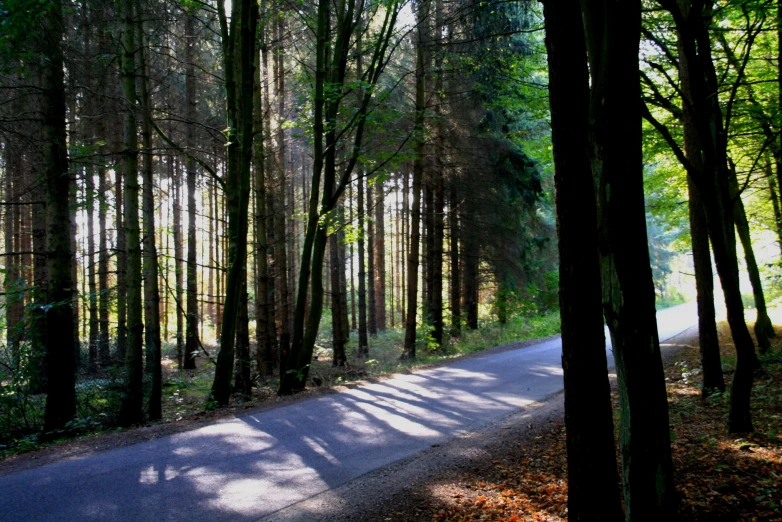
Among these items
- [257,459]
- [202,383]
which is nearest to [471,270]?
[202,383]

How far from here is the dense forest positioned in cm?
384

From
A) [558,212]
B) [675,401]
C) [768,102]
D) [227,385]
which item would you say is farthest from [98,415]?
[768,102]

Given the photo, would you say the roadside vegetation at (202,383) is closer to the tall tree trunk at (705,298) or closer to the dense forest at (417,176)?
the dense forest at (417,176)

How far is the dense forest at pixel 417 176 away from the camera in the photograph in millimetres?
3836

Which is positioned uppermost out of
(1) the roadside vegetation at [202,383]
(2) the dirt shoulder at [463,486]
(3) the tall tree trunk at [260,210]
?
(3) the tall tree trunk at [260,210]

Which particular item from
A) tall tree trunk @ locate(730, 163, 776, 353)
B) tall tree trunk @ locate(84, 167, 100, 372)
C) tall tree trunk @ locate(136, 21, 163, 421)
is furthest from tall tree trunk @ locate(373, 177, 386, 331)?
tall tree trunk @ locate(730, 163, 776, 353)

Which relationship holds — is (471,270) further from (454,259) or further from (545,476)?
(545,476)

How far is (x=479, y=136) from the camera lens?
56.7 ft

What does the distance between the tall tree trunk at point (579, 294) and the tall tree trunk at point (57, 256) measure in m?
8.62

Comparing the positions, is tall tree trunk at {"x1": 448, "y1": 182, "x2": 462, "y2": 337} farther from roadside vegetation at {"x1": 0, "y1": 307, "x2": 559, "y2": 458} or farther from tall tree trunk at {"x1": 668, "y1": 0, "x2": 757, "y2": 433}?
tall tree trunk at {"x1": 668, "y1": 0, "x2": 757, "y2": 433}

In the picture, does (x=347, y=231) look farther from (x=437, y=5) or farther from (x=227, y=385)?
(x=437, y=5)

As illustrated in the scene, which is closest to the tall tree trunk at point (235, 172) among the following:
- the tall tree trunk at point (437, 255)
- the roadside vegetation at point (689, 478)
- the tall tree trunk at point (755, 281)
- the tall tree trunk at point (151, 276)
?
the tall tree trunk at point (151, 276)

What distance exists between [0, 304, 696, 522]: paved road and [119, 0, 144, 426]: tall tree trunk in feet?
8.62

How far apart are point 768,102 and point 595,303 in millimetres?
11775
